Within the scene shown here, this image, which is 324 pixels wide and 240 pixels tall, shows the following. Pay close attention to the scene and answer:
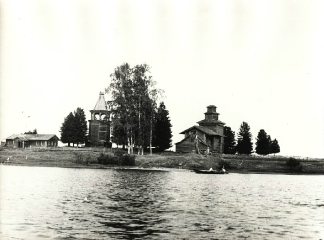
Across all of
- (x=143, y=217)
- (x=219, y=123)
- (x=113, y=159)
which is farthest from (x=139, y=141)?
(x=143, y=217)

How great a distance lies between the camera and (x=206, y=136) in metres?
104

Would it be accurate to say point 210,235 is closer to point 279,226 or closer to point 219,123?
point 279,226

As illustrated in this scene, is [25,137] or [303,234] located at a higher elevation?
[25,137]

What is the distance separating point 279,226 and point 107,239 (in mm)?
9418

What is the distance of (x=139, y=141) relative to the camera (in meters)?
79.6

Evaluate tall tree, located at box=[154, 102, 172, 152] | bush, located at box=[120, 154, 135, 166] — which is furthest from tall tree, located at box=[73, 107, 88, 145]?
bush, located at box=[120, 154, 135, 166]

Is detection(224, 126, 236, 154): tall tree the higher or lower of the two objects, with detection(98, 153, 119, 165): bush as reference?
higher

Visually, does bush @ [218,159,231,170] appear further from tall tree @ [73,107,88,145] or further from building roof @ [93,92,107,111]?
tall tree @ [73,107,88,145]

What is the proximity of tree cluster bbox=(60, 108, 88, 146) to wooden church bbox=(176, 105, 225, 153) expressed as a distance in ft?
74.8

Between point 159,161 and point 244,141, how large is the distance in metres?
40.7

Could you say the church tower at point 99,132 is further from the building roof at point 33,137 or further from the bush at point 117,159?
the bush at point 117,159

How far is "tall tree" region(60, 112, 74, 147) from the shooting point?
350 feet

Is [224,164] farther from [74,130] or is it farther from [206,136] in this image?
Answer: [74,130]

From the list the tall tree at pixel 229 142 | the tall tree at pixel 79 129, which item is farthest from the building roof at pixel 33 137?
the tall tree at pixel 229 142
